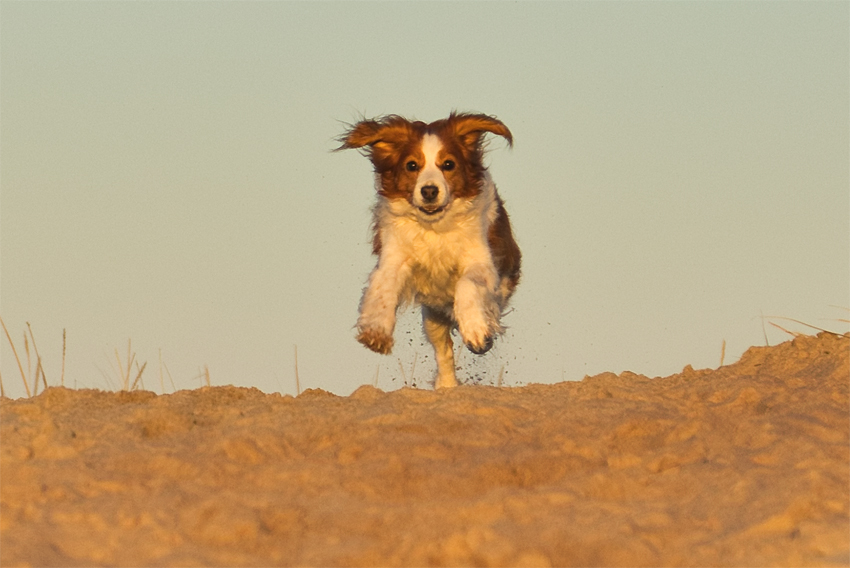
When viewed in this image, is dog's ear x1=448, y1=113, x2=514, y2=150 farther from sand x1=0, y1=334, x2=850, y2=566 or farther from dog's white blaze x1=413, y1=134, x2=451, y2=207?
sand x1=0, y1=334, x2=850, y2=566

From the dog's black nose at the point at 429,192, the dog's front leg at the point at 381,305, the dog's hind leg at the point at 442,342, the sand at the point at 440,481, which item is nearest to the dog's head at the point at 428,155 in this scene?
the dog's black nose at the point at 429,192

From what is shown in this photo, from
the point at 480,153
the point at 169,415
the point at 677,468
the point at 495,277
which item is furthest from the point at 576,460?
the point at 480,153

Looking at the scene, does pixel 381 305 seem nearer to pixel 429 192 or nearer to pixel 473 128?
pixel 429 192

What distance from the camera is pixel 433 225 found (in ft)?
24.4

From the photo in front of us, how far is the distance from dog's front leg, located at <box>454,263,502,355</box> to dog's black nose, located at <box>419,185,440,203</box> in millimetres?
557

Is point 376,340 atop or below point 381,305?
below

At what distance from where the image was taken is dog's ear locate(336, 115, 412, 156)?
7766 millimetres

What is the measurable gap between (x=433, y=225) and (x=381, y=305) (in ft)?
2.55

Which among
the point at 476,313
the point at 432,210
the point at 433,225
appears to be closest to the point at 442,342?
the point at 433,225

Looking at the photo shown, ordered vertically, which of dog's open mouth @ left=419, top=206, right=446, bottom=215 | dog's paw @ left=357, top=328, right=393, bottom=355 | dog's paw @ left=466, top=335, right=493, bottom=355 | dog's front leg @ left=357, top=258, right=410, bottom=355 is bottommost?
dog's paw @ left=466, top=335, right=493, bottom=355

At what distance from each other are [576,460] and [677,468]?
33cm

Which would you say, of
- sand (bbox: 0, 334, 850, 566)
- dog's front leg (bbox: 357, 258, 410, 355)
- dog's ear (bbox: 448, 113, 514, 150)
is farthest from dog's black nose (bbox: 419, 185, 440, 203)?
sand (bbox: 0, 334, 850, 566)

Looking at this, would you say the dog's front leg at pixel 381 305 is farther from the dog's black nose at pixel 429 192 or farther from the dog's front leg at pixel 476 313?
the dog's black nose at pixel 429 192

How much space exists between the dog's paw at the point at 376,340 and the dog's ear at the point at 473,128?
1824 millimetres
